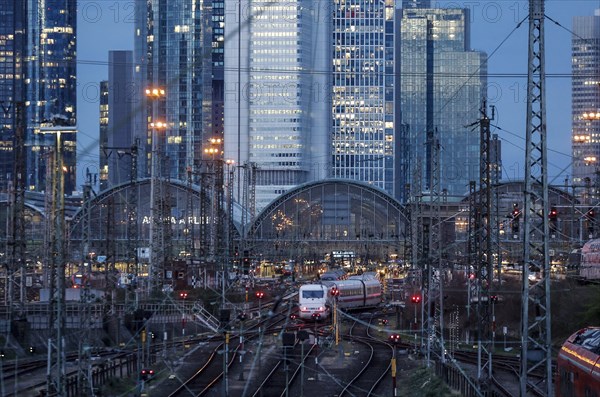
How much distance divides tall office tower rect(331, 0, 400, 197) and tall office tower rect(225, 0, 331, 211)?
53.6ft

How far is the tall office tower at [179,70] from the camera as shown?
Answer: 169250 mm

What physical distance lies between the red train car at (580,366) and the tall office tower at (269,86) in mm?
120070

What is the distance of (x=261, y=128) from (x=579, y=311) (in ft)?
358

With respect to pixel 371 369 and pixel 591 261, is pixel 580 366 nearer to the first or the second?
pixel 371 369

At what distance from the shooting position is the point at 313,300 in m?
45.2

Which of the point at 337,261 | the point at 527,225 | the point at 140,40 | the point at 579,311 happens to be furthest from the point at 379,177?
the point at 527,225

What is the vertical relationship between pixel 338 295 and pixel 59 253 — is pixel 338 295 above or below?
below

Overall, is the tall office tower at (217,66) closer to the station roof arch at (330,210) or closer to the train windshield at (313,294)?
the station roof arch at (330,210)

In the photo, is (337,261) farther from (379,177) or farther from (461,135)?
(461,135)

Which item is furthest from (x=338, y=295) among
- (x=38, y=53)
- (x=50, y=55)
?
(x=50, y=55)

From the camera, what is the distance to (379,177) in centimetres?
16612

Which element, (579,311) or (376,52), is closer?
(579,311)

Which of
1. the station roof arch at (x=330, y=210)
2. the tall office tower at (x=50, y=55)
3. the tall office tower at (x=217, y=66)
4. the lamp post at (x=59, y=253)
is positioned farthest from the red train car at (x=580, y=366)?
the tall office tower at (x=50, y=55)

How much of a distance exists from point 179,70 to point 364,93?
2990 cm
